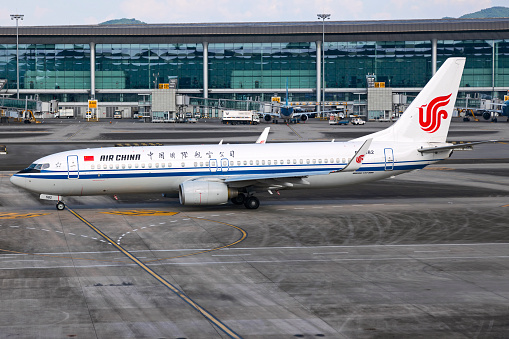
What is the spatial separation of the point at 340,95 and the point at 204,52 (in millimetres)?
39875

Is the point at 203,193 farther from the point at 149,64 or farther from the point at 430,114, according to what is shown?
the point at 149,64

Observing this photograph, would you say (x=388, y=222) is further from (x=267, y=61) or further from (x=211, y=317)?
(x=267, y=61)

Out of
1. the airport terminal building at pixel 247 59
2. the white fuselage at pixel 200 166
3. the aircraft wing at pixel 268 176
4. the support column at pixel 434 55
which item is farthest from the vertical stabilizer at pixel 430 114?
the support column at pixel 434 55

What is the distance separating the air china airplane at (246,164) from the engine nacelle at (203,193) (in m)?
0.06

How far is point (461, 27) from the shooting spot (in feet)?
583

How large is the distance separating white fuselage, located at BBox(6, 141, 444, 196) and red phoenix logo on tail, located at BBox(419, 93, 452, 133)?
61.0 inches

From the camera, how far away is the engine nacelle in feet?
140

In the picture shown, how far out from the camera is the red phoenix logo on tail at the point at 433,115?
159 feet

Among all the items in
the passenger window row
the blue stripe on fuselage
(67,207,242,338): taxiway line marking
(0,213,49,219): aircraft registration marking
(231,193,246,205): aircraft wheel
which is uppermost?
the passenger window row

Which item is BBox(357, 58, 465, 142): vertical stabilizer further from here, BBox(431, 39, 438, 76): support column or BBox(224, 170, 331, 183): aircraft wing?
BBox(431, 39, 438, 76): support column

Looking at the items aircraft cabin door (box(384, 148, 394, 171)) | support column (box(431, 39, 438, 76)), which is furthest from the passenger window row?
support column (box(431, 39, 438, 76))

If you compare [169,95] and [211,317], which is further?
[169,95]

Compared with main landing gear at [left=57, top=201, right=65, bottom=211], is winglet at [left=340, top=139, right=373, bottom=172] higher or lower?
higher

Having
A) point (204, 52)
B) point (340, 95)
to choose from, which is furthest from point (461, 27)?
point (204, 52)
